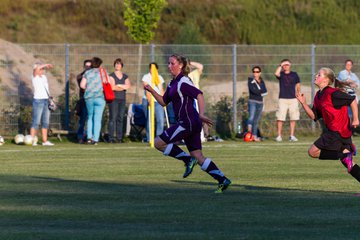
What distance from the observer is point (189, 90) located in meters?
14.2

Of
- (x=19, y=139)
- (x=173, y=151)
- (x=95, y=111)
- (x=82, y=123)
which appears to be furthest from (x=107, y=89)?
(x=173, y=151)

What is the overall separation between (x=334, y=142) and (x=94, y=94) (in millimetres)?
13315

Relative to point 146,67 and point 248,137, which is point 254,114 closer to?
point 248,137

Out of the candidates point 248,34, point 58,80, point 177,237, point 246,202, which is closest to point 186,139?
point 246,202

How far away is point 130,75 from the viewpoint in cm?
3025

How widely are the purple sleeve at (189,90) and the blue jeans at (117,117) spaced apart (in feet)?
42.5

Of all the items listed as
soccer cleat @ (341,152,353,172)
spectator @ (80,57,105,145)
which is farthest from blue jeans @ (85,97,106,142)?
soccer cleat @ (341,152,353,172)

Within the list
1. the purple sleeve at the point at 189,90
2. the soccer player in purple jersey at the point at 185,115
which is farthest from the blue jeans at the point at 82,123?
the purple sleeve at the point at 189,90

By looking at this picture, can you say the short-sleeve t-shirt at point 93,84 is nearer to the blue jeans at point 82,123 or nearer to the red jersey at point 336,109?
the blue jeans at point 82,123

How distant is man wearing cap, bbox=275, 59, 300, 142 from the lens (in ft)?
92.0

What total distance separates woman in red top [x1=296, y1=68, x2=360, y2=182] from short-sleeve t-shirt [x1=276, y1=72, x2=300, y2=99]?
14.0 metres

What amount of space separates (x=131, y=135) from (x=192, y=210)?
55.1ft

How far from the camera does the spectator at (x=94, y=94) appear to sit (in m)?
26.3

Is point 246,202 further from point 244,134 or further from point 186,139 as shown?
point 244,134
